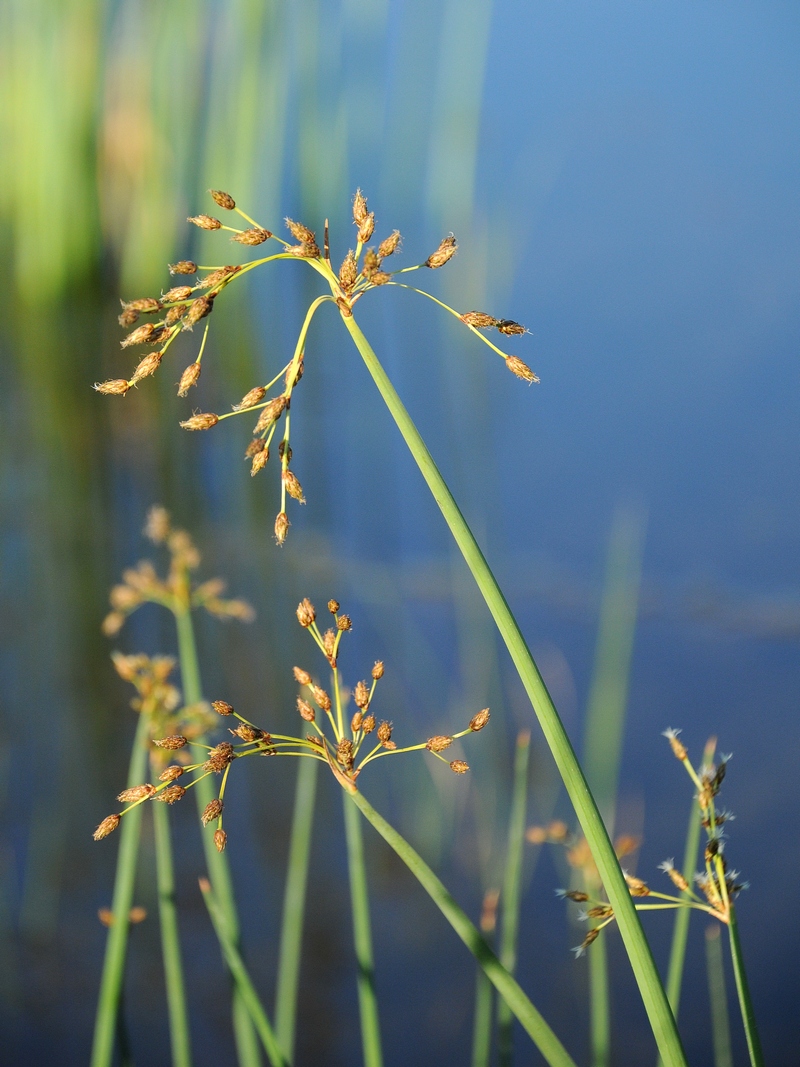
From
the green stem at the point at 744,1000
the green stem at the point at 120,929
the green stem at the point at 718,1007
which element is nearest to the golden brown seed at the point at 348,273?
the green stem at the point at 744,1000

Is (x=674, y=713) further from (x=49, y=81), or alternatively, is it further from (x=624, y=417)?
(x=49, y=81)

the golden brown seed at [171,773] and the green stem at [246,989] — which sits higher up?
the golden brown seed at [171,773]

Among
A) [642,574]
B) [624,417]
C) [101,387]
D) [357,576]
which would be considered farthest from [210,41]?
[101,387]

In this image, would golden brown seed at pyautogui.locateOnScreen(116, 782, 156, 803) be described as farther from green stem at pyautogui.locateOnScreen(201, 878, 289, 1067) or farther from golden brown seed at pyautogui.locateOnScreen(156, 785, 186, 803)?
green stem at pyautogui.locateOnScreen(201, 878, 289, 1067)

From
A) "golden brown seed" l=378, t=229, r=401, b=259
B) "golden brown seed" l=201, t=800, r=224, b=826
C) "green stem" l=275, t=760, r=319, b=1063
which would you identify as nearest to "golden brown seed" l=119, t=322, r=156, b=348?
"golden brown seed" l=378, t=229, r=401, b=259

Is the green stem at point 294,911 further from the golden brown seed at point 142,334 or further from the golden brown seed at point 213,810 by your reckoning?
the golden brown seed at point 142,334

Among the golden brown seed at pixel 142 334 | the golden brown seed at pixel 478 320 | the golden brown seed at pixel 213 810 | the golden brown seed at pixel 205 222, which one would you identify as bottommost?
the golden brown seed at pixel 213 810

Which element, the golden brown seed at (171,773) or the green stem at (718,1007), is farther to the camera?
the green stem at (718,1007)
